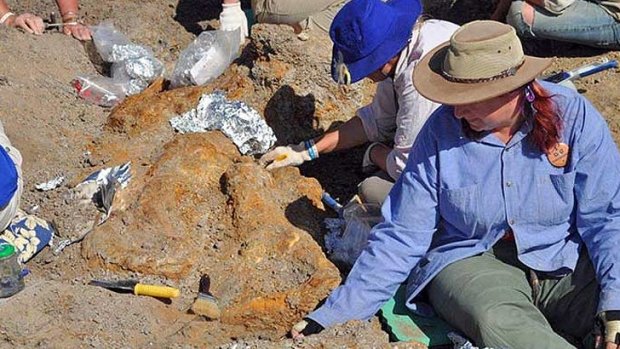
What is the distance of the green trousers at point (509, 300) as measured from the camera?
3148 mm

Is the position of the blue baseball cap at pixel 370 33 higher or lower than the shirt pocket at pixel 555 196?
higher

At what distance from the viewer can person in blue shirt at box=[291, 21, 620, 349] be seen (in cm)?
309

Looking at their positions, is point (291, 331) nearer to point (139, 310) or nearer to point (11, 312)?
point (139, 310)

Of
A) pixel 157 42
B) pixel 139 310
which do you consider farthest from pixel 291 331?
pixel 157 42

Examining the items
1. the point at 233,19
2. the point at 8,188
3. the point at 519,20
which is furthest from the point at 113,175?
the point at 519,20

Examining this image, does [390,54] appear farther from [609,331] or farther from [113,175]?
[113,175]

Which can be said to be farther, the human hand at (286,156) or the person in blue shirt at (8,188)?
the human hand at (286,156)

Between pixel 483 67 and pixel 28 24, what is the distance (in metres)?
3.71

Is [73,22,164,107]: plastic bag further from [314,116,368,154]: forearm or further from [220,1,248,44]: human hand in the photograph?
[314,116,368,154]: forearm

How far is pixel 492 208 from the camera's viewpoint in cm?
329

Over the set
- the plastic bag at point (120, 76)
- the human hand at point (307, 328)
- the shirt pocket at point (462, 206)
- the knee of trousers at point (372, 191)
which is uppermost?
the shirt pocket at point (462, 206)

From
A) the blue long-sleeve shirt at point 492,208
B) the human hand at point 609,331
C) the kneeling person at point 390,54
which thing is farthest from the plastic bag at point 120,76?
the human hand at point 609,331

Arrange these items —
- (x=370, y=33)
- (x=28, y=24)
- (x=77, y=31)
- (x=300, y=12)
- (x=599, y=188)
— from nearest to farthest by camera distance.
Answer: (x=599, y=188) → (x=370, y=33) → (x=300, y=12) → (x=28, y=24) → (x=77, y=31)

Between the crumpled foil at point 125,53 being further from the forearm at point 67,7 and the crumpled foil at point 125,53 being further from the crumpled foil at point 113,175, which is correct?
the crumpled foil at point 113,175
